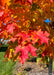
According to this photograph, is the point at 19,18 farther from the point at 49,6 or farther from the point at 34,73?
the point at 34,73

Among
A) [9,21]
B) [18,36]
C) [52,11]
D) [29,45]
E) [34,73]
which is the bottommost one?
[34,73]

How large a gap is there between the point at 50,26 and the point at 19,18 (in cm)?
112

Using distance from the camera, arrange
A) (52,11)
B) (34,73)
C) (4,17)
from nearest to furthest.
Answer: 1. (4,17)
2. (52,11)
3. (34,73)

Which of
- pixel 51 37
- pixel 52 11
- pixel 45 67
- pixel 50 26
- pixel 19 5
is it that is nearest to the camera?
pixel 19 5

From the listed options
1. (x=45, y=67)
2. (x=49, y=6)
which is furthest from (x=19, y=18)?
(x=45, y=67)

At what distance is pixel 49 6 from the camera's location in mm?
2424

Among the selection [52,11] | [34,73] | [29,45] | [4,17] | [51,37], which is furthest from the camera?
[34,73]

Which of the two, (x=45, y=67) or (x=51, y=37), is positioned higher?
(x=51, y=37)

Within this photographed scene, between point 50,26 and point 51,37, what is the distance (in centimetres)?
54

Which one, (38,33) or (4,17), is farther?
(4,17)

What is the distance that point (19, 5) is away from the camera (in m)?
2.26

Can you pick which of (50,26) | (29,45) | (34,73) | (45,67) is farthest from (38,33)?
(45,67)

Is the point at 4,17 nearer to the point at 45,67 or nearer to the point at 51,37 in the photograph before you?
the point at 51,37

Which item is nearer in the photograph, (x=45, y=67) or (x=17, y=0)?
(x=17, y=0)
